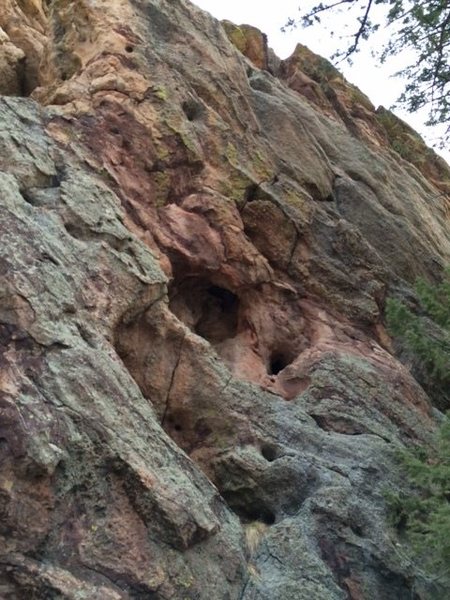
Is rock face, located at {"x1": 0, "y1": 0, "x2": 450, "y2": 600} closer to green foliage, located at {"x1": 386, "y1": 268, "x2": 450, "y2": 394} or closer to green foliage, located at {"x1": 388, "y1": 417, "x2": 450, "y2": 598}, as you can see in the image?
green foliage, located at {"x1": 388, "y1": 417, "x2": 450, "y2": 598}

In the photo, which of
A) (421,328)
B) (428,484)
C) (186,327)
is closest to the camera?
(428,484)

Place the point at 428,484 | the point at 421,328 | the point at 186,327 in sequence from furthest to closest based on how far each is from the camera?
the point at 421,328 → the point at 186,327 → the point at 428,484

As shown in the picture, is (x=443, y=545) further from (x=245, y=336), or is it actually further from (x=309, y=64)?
(x=309, y=64)

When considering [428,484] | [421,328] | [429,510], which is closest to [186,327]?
[421,328]

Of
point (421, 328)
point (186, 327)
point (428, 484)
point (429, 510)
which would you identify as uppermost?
point (421, 328)

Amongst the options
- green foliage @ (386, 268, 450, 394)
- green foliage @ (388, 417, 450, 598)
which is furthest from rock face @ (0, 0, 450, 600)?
green foliage @ (386, 268, 450, 394)

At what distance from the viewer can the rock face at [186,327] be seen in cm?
706

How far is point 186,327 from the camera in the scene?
10844mm

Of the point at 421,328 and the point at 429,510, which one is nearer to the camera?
the point at 429,510

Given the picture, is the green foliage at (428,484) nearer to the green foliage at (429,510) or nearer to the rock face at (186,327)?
the green foliage at (429,510)

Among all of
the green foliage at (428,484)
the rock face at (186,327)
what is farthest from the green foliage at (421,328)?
the rock face at (186,327)

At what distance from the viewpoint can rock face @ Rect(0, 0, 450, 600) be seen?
706cm

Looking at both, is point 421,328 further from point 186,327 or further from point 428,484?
point 186,327

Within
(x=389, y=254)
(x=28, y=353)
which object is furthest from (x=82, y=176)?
(x=389, y=254)
